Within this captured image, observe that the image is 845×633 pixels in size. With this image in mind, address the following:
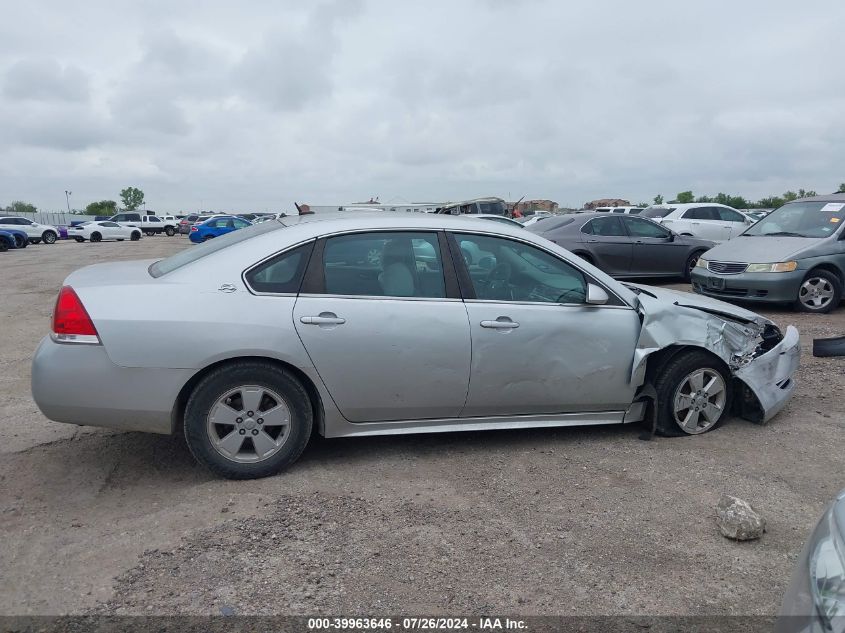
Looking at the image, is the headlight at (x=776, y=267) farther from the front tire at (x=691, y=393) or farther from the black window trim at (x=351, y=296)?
the black window trim at (x=351, y=296)

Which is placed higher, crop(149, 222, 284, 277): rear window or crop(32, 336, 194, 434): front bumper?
crop(149, 222, 284, 277): rear window

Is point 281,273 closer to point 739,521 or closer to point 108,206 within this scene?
point 739,521

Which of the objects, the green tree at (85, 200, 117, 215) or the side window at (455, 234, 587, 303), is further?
the green tree at (85, 200, 117, 215)

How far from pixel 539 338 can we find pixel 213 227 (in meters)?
30.6

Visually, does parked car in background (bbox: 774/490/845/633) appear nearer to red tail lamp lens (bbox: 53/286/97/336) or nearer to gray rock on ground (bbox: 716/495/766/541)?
gray rock on ground (bbox: 716/495/766/541)

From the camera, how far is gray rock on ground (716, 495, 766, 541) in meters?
3.24

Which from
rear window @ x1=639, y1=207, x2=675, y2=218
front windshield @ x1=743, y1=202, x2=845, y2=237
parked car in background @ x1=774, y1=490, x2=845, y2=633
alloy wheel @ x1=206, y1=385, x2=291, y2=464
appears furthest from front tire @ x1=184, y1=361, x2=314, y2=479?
rear window @ x1=639, y1=207, x2=675, y2=218

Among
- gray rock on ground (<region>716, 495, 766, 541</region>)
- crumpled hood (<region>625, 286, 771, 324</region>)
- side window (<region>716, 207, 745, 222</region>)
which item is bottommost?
gray rock on ground (<region>716, 495, 766, 541</region>)

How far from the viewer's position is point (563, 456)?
421 centimetres

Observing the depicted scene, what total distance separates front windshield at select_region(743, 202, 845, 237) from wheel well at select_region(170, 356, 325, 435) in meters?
8.46

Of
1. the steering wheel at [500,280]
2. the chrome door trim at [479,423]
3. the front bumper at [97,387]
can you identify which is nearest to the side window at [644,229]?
the chrome door trim at [479,423]

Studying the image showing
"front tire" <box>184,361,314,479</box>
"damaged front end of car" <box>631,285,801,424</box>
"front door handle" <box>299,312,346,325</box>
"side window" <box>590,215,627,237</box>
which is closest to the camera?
"front tire" <box>184,361,314,479</box>

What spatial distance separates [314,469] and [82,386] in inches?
52.8

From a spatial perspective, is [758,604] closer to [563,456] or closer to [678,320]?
[563,456]
